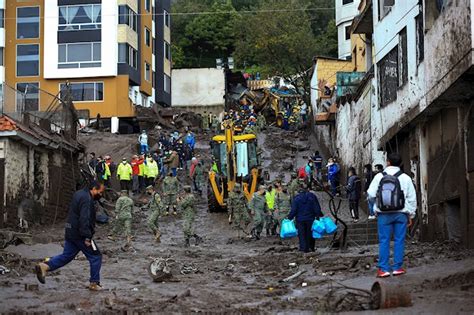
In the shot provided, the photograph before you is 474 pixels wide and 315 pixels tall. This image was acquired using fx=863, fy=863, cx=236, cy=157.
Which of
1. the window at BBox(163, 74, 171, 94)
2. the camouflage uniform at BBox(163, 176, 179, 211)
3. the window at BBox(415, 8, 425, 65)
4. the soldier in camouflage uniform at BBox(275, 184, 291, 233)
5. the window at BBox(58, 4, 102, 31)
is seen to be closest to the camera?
the window at BBox(415, 8, 425, 65)

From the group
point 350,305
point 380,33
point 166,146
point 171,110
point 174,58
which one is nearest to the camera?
point 350,305

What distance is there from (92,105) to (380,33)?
113 ft

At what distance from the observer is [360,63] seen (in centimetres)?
4472

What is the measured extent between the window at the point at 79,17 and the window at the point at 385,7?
1364 inches

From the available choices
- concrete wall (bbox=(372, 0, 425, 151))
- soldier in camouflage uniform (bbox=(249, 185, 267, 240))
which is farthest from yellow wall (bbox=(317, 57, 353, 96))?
soldier in camouflage uniform (bbox=(249, 185, 267, 240))

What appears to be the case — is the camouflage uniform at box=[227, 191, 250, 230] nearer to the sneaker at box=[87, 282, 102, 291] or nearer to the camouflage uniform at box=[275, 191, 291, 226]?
the camouflage uniform at box=[275, 191, 291, 226]

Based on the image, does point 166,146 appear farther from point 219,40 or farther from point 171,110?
point 219,40

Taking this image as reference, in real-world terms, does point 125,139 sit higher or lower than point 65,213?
higher

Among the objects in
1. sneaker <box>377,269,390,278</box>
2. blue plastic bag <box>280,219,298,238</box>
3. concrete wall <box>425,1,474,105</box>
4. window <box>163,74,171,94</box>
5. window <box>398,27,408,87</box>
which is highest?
window <box>163,74,171,94</box>

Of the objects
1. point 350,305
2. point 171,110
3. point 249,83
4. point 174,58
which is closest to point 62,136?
point 350,305

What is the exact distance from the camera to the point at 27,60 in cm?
5828

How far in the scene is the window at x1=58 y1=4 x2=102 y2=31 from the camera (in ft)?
189

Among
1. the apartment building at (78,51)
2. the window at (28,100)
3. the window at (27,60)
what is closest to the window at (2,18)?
the apartment building at (78,51)

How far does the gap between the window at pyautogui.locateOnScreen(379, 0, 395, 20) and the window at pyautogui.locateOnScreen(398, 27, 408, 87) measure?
80.3 inches
